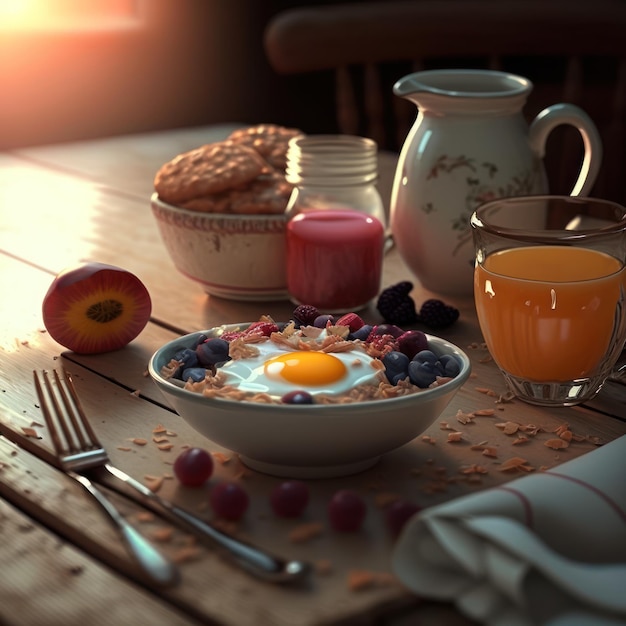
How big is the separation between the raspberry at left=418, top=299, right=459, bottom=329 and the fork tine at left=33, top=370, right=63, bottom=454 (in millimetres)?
480

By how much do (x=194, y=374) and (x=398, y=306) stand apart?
449 mm

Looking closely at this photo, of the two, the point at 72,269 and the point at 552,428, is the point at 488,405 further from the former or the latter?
the point at 72,269

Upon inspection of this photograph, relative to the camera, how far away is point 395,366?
939 mm

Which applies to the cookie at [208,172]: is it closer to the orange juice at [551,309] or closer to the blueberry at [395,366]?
the orange juice at [551,309]

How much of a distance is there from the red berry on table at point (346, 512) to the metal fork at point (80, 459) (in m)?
0.13

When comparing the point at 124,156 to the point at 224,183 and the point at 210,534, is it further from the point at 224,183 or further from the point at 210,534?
the point at 210,534

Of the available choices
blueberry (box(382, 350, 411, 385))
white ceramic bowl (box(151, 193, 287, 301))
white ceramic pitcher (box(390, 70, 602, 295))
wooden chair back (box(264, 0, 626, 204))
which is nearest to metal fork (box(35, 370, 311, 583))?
blueberry (box(382, 350, 411, 385))

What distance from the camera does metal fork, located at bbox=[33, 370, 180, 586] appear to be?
2.41 feet

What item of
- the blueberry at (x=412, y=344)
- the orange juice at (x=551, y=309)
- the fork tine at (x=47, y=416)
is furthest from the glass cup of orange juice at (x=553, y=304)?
the fork tine at (x=47, y=416)

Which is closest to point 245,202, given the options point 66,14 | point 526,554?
point 526,554

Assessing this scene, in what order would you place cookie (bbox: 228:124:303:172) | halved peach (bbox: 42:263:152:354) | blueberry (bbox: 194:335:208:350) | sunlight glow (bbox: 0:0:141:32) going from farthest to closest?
1. sunlight glow (bbox: 0:0:141:32)
2. cookie (bbox: 228:124:303:172)
3. halved peach (bbox: 42:263:152:354)
4. blueberry (bbox: 194:335:208:350)

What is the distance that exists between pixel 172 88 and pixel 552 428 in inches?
117

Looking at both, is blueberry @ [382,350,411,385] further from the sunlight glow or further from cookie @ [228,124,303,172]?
the sunlight glow

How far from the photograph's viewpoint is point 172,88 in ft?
12.3
